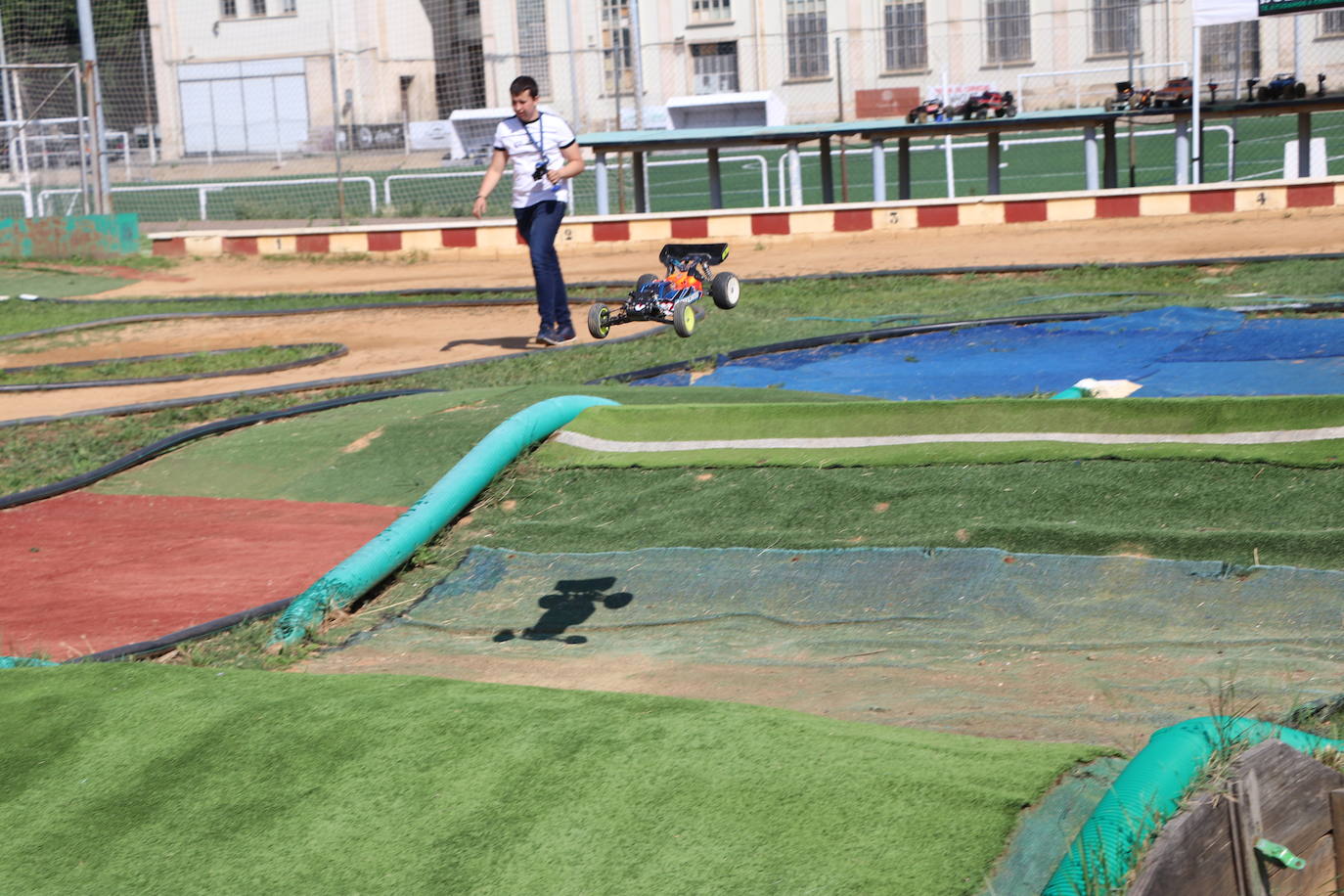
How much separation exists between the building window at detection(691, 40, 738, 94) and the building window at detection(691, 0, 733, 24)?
0.70 metres

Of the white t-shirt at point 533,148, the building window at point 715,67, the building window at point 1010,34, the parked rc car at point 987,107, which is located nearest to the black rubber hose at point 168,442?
the white t-shirt at point 533,148

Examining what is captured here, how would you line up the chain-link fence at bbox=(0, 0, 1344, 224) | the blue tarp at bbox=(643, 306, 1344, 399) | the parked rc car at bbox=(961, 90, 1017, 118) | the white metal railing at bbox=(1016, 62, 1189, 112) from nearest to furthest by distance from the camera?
the blue tarp at bbox=(643, 306, 1344, 399) < the parked rc car at bbox=(961, 90, 1017, 118) < the white metal railing at bbox=(1016, 62, 1189, 112) < the chain-link fence at bbox=(0, 0, 1344, 224)

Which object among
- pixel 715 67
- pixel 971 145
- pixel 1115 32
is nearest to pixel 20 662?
pixel 1115 32

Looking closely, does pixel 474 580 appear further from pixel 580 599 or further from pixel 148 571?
pixel 148 571

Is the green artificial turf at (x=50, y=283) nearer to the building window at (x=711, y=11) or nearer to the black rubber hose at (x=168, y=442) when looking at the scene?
the black rubber hose at (x=168, y=442)

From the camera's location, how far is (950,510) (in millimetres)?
6082

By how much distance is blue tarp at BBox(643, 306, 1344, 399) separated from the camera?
8742 mm

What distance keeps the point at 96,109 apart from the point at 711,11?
1898 cm

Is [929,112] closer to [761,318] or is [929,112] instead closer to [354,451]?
[761,318]

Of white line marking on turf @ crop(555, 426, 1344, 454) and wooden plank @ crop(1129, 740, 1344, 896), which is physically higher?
white line marking on turf @ crop(555, 426, 1344, 454)

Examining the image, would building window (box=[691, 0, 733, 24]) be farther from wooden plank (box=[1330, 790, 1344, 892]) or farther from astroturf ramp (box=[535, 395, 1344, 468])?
wooden plank (box=[1330, 790, 1344, 892])

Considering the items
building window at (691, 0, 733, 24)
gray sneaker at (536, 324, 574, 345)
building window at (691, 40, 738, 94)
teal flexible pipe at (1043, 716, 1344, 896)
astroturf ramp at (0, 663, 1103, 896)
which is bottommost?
astroturf ramp at (0, 663, 1103, 896)

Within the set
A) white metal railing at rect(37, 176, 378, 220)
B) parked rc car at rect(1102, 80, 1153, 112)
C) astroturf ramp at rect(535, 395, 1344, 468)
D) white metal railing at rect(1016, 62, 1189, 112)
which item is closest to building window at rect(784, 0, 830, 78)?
white metal railing at rect(1016, 62, 1189, 112)

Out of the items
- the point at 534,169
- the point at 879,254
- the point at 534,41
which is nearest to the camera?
the point at 534,169
